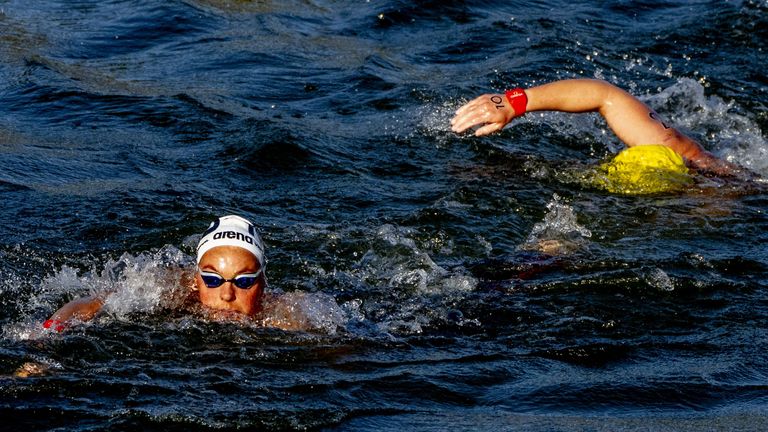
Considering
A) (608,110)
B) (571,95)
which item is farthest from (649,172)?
(571,95)

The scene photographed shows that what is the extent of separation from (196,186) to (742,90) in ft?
21.6

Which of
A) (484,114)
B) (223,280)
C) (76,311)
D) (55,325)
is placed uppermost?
(484,114)

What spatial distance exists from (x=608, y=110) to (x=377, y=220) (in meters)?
2.13

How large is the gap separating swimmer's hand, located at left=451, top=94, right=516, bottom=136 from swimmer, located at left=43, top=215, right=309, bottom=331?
2183 mm

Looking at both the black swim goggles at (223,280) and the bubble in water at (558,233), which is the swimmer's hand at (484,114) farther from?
the black swim goggles at (223,280)

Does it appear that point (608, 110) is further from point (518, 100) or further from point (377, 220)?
point (377, 220)

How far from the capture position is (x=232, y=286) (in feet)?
24.4

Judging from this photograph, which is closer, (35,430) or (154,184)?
(35,430)

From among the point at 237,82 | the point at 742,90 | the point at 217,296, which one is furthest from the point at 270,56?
the point at 217,296

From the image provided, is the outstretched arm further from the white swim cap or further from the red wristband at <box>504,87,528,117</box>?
the red wristband at <box>504,87,528,117</box>

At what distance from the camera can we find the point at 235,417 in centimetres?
610

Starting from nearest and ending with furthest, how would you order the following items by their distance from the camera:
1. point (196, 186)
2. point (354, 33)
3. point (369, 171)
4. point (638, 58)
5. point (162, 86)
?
point (196, 186)
point (369, 171)
point (162, 86)
point (638, 58)
point (354, 33)

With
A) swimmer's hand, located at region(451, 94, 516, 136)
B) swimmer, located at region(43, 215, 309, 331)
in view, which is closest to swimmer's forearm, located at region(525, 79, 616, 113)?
swimmer's hand, located at region(451, 94, 516, 136)

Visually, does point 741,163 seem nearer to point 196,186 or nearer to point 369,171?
point 369,171
